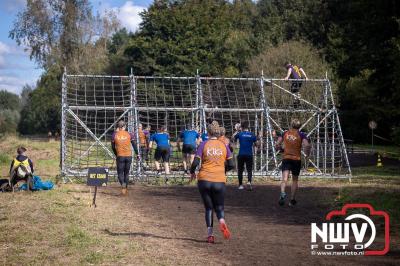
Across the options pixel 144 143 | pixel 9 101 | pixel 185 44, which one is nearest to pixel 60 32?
pixel 185 44

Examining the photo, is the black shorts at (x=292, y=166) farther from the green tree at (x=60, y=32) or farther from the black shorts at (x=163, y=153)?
the green tree at (x=60, y=32)

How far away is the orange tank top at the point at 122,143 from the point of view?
54.5 ft

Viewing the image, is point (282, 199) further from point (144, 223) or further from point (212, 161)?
point (212, 161)

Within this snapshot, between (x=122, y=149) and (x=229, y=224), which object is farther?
(x=122, y=149)

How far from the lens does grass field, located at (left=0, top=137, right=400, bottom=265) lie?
9.02 metres

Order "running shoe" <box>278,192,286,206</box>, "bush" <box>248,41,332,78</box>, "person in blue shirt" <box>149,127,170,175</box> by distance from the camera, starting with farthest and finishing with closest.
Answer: "bush" <box>248,41,332,78</box> < "person in blue shirt" <box>149,127,170,175</box> < "running shoe" <box>278,192,286,206</box>

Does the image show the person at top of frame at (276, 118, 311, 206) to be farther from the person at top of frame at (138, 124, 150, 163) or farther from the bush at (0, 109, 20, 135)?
the bush at (0, 109, 20, 135)

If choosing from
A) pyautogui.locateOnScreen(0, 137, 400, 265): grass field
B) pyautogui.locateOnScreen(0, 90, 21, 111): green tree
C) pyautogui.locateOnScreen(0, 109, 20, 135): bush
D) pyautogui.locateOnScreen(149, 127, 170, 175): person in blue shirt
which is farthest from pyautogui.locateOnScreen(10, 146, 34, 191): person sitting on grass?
pyautogui.locateOnScreen(0, 90, 21, 111): green tree

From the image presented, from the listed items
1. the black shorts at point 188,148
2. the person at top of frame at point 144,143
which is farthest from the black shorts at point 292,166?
the person at top of frame at point 144,143

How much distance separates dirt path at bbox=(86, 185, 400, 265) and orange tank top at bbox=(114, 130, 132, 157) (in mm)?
1220

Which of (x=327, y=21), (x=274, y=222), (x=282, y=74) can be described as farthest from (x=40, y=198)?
(x=327, y=21)

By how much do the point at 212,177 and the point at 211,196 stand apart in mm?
326

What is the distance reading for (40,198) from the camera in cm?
1555

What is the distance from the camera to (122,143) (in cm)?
1661
